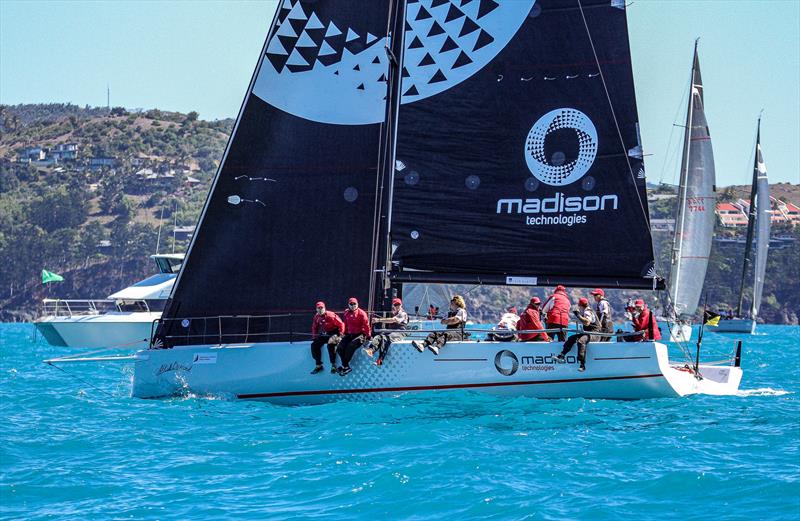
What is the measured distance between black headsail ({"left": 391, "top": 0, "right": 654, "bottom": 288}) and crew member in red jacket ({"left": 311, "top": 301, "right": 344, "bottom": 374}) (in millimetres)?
1398

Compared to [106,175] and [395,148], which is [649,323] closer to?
[395,148]

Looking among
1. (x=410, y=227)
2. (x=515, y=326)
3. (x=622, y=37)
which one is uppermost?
(x=622, y=37)

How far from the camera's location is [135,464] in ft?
39.4

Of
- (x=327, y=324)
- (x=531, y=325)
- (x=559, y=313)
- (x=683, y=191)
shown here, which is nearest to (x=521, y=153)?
(x=559, y=313)

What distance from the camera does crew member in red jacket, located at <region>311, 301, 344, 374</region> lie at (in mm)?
15820

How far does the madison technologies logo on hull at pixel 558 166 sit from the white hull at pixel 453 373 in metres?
2.12

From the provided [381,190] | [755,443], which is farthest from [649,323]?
[381,190]

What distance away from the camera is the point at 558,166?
16.5 metres

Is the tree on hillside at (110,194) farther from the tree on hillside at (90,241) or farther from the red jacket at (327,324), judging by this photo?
the red jacket at (327,324)

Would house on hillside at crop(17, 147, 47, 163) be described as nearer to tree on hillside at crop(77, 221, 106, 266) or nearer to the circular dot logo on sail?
tree on hillside at crop(77, 221, 106, 266)

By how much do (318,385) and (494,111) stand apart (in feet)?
16.3

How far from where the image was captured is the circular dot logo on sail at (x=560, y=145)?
16.4 metres

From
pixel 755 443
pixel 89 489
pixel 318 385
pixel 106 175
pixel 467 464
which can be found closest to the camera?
pixel 89 489

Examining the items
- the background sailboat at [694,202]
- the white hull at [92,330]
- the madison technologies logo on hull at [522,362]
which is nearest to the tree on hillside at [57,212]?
the white hull at [92,330]
